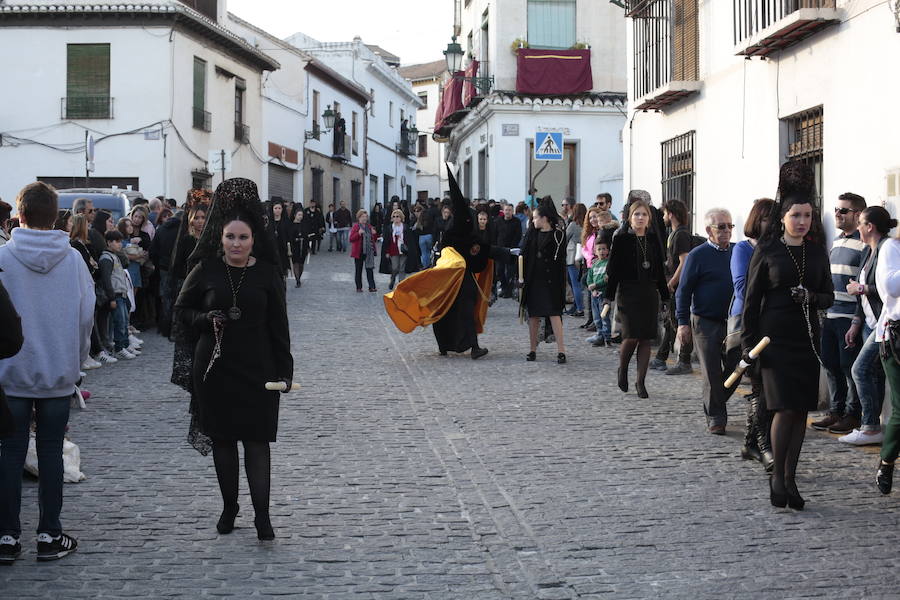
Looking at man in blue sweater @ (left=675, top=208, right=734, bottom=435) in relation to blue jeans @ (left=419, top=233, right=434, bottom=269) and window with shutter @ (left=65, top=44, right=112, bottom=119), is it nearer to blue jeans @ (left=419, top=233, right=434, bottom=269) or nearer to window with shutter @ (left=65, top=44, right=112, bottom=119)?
blue jeans @ (left=419, top=233, right=434, bottom=269)

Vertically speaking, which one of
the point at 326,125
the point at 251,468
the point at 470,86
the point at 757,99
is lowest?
the point at 251,468

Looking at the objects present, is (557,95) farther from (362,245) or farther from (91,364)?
(91,364)

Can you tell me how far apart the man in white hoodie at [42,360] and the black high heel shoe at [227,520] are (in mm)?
735

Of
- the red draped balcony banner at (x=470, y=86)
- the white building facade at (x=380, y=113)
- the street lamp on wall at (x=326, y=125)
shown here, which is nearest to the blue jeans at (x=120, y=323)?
the red draped balcony banner at (x=470, y=86)

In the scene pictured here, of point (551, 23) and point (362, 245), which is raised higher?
point (551, 23)

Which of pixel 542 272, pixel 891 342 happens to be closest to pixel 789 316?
pixel 891 342

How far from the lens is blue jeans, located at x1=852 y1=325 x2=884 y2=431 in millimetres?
8547

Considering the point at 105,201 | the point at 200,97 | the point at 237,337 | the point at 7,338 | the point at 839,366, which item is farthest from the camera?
the point at 200,97

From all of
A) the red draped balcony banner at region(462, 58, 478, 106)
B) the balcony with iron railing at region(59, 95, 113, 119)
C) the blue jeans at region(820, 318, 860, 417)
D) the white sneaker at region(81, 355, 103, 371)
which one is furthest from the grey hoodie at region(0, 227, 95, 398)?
the balcony with iron railing at region(59, 95, 113, 119)

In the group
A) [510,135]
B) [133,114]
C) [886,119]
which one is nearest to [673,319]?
[886,119]

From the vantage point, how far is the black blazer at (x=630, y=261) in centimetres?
1092

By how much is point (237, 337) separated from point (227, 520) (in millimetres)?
961

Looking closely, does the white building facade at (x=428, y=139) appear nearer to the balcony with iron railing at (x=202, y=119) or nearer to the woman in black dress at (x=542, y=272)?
the balcony with iron railing at (x=202, y=119)

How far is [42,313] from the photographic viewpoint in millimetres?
5742
